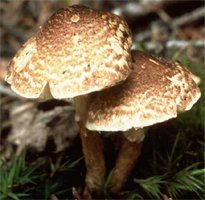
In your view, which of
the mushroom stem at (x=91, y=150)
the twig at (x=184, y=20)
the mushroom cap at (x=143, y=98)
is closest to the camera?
the mushroom cap at (x=143, y=98)

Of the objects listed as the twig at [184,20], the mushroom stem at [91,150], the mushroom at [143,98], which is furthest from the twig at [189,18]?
the mushroom stem at [91,150]

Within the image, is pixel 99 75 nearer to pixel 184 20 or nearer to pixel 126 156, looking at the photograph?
pixel 126 156

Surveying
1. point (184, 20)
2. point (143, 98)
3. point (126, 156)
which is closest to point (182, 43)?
point (184, 20)

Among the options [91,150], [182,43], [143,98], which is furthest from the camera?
[182,43]

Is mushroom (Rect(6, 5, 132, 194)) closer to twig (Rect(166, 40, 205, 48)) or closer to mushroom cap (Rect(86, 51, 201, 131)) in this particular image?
mushroom cap (Rect(86, 51, 201, 131))

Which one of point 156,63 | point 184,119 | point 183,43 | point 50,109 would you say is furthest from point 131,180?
point 183,43

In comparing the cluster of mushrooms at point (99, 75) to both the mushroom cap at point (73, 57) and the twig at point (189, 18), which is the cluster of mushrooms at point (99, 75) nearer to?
the mushroom cap at point (73, 57)
